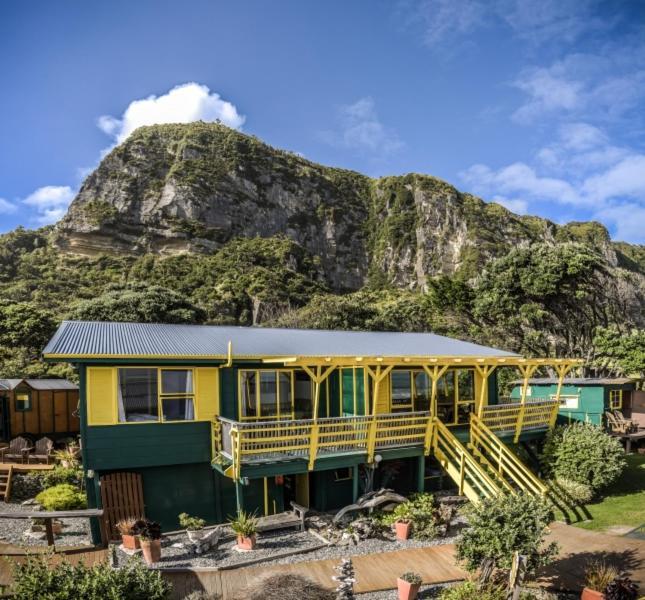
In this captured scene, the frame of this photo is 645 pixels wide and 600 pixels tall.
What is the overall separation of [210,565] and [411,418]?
6.79m

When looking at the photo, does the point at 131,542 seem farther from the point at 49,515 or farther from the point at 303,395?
the point at 303,395

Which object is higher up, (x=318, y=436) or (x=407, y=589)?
(x=318, y=436)

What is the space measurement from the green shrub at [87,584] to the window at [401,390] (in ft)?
30.8

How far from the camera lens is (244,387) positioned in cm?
1383

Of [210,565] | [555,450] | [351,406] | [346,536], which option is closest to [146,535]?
[210,565]

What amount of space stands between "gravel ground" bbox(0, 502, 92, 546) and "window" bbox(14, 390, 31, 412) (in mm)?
6828

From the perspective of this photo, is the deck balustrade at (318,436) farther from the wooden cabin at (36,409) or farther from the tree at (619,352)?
the tree at (619,352)

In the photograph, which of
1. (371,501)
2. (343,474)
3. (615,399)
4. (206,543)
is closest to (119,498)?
(206,543)

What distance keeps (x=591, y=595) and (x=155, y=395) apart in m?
10.3

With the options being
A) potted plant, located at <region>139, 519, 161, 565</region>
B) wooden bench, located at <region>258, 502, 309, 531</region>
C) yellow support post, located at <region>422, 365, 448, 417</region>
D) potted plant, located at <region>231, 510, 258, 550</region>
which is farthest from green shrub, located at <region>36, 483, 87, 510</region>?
yellow support post, located at <region>422, 365, 448, 417</region>

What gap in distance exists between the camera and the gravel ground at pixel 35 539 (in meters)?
11.7

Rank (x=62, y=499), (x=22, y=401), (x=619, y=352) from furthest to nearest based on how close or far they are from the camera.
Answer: (x=619, y=352) → (x=22, y=401) → (x=62, y=499)

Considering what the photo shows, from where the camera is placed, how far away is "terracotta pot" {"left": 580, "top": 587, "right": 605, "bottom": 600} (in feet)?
25.7

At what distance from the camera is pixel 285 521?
12.0 meters
